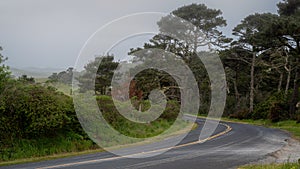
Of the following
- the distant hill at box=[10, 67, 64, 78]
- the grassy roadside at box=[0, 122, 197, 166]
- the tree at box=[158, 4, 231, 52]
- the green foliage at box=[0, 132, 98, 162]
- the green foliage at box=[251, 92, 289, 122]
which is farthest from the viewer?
the tree at box=[158, 4, 231, 52]

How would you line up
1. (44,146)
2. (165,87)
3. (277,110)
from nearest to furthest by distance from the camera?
(44,146) → (277,110) → (165,87)

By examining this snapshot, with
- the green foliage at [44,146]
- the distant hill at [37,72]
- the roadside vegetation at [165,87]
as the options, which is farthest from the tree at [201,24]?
the green foliage at [44,146]

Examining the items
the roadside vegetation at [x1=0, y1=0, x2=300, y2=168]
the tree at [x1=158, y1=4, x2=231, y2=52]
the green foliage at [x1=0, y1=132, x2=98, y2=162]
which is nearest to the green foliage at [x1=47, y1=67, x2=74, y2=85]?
the roadside vegetation at [x1=0, y1=0, x2=300, y2=168]

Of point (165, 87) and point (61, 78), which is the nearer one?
point (61, 78)

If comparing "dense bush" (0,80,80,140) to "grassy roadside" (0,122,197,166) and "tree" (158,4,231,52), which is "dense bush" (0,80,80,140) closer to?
"grassy roadside" (0,122,197,166)

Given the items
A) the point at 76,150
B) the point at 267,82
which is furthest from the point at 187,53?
the point at 76,150

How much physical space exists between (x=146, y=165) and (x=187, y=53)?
36.5 meters

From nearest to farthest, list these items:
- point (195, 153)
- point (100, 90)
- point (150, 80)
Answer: point (195, 153) < point (100, 90) < point (150, 80)

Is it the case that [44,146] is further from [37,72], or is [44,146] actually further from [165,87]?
[165,87]

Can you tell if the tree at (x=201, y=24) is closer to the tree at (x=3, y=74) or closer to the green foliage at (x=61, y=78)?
the green foliage at (x=61, y=78)

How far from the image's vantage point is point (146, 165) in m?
10.1

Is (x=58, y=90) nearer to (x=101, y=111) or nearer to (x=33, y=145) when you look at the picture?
(x=101, y=111)

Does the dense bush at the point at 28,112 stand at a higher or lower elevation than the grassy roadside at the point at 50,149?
higher

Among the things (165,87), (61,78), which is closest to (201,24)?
(165,87)
